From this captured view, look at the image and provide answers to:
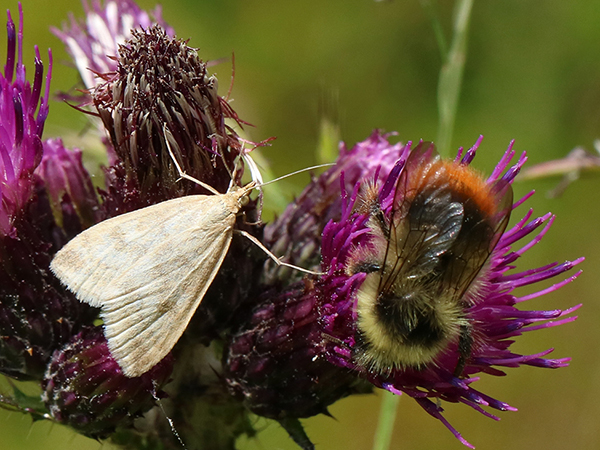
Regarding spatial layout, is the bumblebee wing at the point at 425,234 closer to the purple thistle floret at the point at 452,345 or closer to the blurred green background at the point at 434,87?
the purple thistle floret at the point at 452,345

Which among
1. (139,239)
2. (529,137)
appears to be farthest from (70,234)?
(529,137)

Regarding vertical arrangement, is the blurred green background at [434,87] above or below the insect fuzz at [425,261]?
above

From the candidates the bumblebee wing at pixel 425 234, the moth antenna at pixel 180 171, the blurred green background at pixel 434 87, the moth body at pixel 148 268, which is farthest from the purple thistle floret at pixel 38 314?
the blurred green background at pixel 434 87

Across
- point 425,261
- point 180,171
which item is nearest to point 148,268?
point 180,171

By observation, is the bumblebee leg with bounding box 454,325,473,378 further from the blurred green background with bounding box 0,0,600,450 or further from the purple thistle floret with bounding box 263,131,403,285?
the blurred green background with bounding box 0,0,600,450

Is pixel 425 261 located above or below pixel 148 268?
above

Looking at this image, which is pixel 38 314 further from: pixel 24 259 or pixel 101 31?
pixel 101 31

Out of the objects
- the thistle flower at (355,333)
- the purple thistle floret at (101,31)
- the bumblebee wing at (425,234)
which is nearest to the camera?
the bumblebee wing at (425,234)
